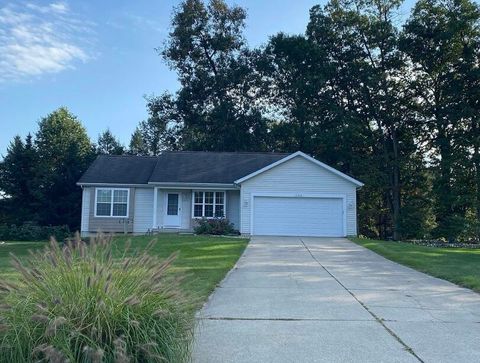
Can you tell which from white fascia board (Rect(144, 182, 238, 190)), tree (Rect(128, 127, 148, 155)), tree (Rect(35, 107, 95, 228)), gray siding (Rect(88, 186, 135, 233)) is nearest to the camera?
white fascia board (Rect(144, 182, 238, 190))

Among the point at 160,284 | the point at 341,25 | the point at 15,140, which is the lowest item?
the point at 160,284

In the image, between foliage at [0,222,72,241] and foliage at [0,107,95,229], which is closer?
foliage at [0,222,72,241]

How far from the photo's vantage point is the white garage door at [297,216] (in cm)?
2633

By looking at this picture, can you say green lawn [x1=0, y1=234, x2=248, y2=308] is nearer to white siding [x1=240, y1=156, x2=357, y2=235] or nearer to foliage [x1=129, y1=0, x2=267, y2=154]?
white siding [x1=240, y1=156, x2=357, y2=235]

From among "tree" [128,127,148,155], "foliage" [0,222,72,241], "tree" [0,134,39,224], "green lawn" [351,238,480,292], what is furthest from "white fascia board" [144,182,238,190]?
"tree" [128,127,148,155]

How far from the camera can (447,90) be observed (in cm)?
3638

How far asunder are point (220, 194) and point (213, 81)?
18685 millimetres

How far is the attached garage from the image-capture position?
2636cm

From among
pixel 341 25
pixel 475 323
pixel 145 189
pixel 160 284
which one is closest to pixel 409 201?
pixel 341 25

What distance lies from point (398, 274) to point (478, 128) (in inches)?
1082

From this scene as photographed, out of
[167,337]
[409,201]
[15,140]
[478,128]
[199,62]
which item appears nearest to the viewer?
[167,337]

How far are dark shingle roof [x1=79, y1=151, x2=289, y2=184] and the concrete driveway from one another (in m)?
16.0

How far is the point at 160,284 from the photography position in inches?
195

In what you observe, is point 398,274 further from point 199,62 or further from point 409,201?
point 199,62
